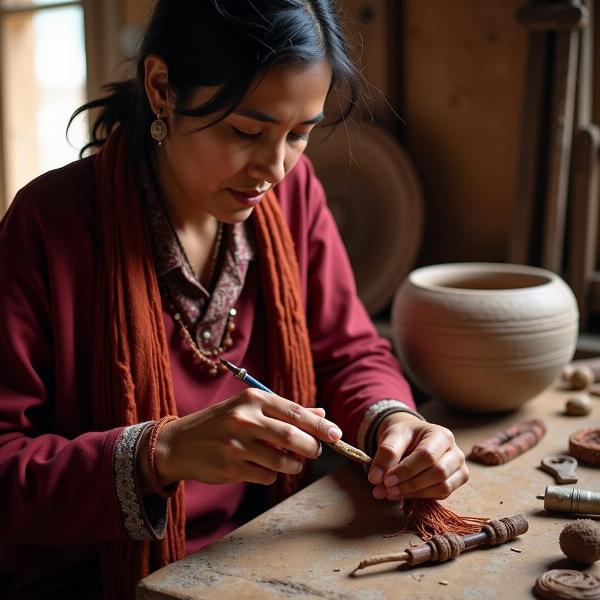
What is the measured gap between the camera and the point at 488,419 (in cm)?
166

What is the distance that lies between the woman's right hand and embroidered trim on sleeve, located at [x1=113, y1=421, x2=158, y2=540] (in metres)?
0.04

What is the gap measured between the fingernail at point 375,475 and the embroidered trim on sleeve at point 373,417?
189 millimetres

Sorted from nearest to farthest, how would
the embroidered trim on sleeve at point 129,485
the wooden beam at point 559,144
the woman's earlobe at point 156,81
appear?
the embroidered trim on sleeve at point 129,485
the woman's earlobe at point 156,81
the wooden beam at point 559,144

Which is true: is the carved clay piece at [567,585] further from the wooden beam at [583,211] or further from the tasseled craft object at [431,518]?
the wooden beam at [583,211]

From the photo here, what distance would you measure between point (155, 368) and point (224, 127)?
42 centimetres

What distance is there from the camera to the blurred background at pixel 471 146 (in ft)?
7.07

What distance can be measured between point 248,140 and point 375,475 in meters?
0.56

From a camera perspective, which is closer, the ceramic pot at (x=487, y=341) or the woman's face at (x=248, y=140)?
the woman's face at (x=248, y=140)

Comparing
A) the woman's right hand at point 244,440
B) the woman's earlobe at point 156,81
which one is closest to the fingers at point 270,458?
the woman's right hand at point 244,440

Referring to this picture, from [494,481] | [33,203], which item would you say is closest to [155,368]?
[33,203]

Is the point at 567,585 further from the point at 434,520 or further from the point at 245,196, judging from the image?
the point at 245,196

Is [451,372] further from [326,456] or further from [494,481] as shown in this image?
[326,456]

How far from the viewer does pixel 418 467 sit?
119cm

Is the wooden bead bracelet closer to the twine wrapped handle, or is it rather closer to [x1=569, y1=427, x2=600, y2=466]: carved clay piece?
the twine wrapped handle
